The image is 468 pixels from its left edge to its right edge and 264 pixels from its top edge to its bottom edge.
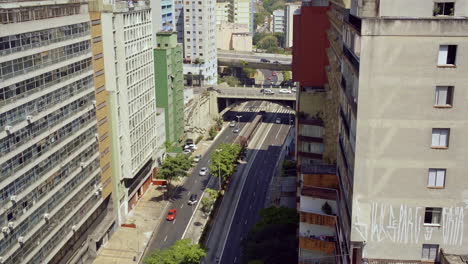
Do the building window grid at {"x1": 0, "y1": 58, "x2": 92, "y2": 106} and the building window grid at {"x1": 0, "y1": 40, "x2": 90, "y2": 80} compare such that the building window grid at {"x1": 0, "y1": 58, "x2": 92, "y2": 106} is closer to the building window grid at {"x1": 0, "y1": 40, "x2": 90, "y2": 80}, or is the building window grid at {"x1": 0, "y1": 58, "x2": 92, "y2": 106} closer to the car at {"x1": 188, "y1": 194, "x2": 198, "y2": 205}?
the building window grid at {"x1": 0, "y1": 40, "x2": 90, "y2": 80}

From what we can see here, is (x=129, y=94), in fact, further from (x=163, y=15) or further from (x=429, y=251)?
(x=163, y=15)

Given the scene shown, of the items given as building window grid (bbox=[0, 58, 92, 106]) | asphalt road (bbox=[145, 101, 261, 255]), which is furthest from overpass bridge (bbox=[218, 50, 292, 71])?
building window grid (bbox=[0, 58, 92, 106])

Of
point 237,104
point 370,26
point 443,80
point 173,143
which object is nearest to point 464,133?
point 443,80

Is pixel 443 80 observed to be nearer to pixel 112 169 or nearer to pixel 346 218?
pixel 346 218

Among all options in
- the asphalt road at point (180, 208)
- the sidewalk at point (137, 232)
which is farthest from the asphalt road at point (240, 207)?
the sidewalk at point (137, 232)

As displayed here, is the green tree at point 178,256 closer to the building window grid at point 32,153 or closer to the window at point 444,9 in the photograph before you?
the building window grid at point 32,153

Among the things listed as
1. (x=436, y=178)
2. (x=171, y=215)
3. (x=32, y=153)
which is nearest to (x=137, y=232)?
(x=171, y=215)

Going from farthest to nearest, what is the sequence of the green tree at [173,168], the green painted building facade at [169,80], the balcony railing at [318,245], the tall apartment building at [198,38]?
the tall apartment building at [198,38], the green painted building facade at [169,80], the green tree at [173,168], the balcony railing at [318,245]
